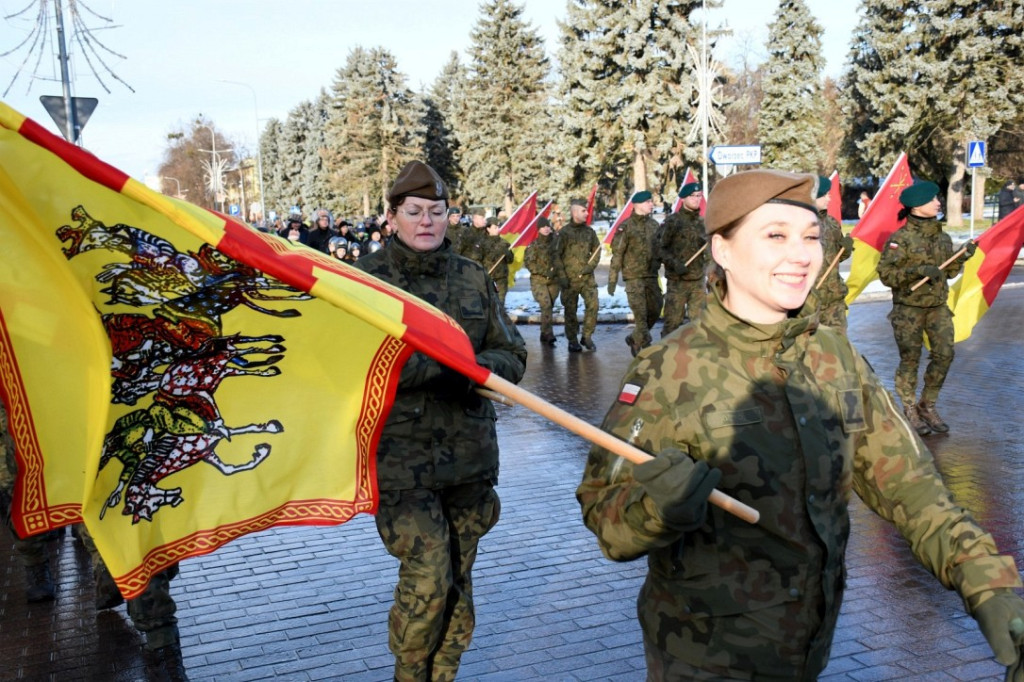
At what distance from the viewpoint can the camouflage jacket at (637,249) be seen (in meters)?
15.3

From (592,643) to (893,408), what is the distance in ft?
9.05

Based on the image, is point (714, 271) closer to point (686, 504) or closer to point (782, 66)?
point (686, 504)

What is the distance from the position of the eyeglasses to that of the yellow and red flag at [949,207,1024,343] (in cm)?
858

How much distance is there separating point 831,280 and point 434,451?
773cm

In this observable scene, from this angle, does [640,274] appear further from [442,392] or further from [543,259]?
[442,392]

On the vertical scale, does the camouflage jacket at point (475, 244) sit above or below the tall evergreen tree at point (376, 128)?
below

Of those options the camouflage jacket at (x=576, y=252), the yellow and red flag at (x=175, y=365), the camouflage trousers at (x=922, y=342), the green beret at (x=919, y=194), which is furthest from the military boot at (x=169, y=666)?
the camouflage jacket at (x=576, y=252)

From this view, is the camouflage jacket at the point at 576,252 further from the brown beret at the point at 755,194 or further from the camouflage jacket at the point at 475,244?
the brown beret at the point at 755,194

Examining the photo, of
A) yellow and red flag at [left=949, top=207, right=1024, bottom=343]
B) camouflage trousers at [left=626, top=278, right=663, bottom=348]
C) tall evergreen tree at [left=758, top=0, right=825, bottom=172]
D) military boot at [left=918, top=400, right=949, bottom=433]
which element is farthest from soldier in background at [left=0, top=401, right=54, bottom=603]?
tall evergreen tree at [left=758, top=0, right=825, bottom=172]

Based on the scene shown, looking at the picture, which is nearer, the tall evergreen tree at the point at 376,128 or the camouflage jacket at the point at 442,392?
the camouflage jacket at the point at 442,392

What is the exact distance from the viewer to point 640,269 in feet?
50.3

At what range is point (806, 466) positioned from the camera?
8.58 feet

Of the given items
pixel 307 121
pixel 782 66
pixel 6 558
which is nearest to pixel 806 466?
pixel 6 558

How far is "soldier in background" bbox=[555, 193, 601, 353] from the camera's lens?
54.1 feet
